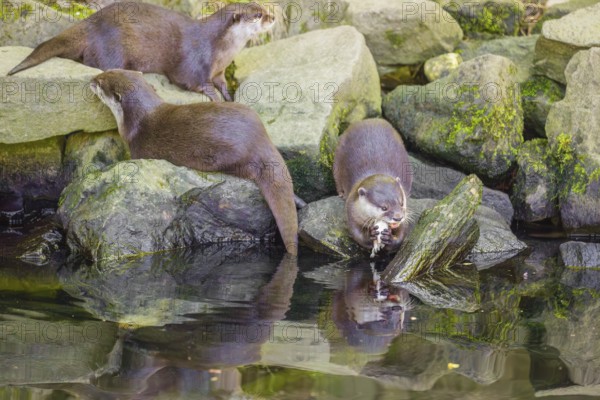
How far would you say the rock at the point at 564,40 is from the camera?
671cm

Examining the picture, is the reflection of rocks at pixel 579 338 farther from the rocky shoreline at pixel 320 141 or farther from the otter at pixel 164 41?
the otter at pixel 164 41

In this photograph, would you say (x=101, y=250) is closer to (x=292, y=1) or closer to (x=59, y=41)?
(x=59, y=41)

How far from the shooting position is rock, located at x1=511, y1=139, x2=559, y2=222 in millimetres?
6227

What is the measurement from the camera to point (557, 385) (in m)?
3.54

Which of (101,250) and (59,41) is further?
(59,41)

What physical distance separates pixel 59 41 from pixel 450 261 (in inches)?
117

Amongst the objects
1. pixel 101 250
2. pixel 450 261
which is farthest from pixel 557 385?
pixel 101 250

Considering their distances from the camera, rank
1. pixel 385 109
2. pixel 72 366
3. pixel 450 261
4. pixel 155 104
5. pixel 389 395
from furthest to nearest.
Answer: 1. pixel 385 109
2. pixel 155 104
3. pixel 450 261
4. pixel 72 366
5. pixel 389 395

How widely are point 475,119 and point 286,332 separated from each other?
281 centimetres

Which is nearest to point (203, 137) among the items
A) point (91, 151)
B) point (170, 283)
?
point (91, 151)

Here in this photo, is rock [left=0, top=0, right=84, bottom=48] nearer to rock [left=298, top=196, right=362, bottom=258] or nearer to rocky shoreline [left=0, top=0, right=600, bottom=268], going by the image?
rocky shoreline [left=0, top=0, right=600, bottom=268]

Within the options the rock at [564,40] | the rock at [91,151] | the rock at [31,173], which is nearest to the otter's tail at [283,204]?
the rock at [91,151]

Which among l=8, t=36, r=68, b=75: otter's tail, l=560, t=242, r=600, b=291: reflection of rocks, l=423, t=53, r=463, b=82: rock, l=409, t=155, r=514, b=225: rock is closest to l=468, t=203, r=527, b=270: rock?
l=560, t=242, r=600, b=291: reflection of rocks

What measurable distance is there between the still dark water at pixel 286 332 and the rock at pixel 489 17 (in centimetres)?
311
